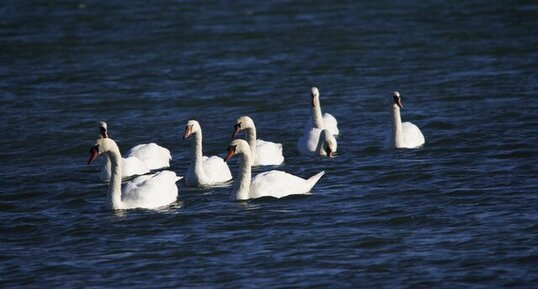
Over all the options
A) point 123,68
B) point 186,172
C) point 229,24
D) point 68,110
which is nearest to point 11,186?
point 186,172

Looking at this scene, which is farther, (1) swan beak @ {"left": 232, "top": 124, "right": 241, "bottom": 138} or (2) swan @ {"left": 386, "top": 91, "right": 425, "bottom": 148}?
(2) swan @ {"left": 386, "top": 91, "right": 425, "bottom": 148}

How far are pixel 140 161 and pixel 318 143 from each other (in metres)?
2.74

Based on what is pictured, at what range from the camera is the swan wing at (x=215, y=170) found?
18.0 m

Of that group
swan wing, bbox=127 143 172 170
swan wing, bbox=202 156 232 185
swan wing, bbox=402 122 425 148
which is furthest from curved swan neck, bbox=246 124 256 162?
swan wing, bbox=402 122 425 148

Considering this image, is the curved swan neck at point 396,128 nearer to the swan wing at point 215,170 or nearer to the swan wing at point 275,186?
the swan wing at point 215,170

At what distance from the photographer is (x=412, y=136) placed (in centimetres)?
2016

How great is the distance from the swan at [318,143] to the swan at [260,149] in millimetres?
574

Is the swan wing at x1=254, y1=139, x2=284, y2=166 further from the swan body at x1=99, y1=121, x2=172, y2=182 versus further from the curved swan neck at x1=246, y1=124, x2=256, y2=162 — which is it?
the swan body at x1=99, y1=121, x2=172, y2=182

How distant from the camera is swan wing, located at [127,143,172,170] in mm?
19203

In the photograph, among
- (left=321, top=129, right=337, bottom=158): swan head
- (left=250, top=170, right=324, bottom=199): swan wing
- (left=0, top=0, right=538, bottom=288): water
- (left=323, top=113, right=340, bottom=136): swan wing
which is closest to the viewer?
(left=0, top=0, right=538, bottom=288): water

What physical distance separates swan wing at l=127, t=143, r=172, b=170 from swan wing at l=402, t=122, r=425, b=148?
3.70 metres

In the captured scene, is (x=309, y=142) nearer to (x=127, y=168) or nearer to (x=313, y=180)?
(x=313, y=180)

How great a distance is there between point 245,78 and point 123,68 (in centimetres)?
382

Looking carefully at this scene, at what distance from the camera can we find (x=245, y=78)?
2817 cm
